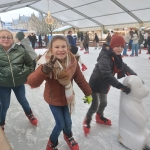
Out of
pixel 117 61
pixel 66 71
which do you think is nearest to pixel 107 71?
pixel 117 61

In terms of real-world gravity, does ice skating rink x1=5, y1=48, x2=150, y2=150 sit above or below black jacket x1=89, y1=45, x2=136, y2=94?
below

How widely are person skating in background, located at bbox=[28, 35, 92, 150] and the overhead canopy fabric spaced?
9.53m

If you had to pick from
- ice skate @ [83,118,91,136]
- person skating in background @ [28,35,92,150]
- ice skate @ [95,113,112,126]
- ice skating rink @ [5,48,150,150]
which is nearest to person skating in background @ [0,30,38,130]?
ice skating rink @ [5,48,150,150]

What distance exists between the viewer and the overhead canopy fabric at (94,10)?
10.5m

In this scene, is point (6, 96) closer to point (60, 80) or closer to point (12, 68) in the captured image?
point (12, 68)

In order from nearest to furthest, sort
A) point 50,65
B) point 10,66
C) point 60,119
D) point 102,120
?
point 50,65 → point 60,119 → point 10,66 → point 102,120

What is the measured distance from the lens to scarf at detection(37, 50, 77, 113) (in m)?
1.34

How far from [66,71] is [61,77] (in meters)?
0.08

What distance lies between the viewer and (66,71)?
4.58 ft

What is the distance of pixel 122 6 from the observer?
35.3ft

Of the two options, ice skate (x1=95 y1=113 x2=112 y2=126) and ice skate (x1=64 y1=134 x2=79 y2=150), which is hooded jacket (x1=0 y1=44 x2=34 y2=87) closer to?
ice skate (x1=64 y1=134 x2=79 y2=150)

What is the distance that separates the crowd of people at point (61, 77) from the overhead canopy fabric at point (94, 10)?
359 inches

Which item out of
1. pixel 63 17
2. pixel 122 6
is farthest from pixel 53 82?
pixel 63 17

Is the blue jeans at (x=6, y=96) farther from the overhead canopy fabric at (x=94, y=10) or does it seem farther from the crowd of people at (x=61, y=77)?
the overhead canopy fabric at (x=94, y=10)
